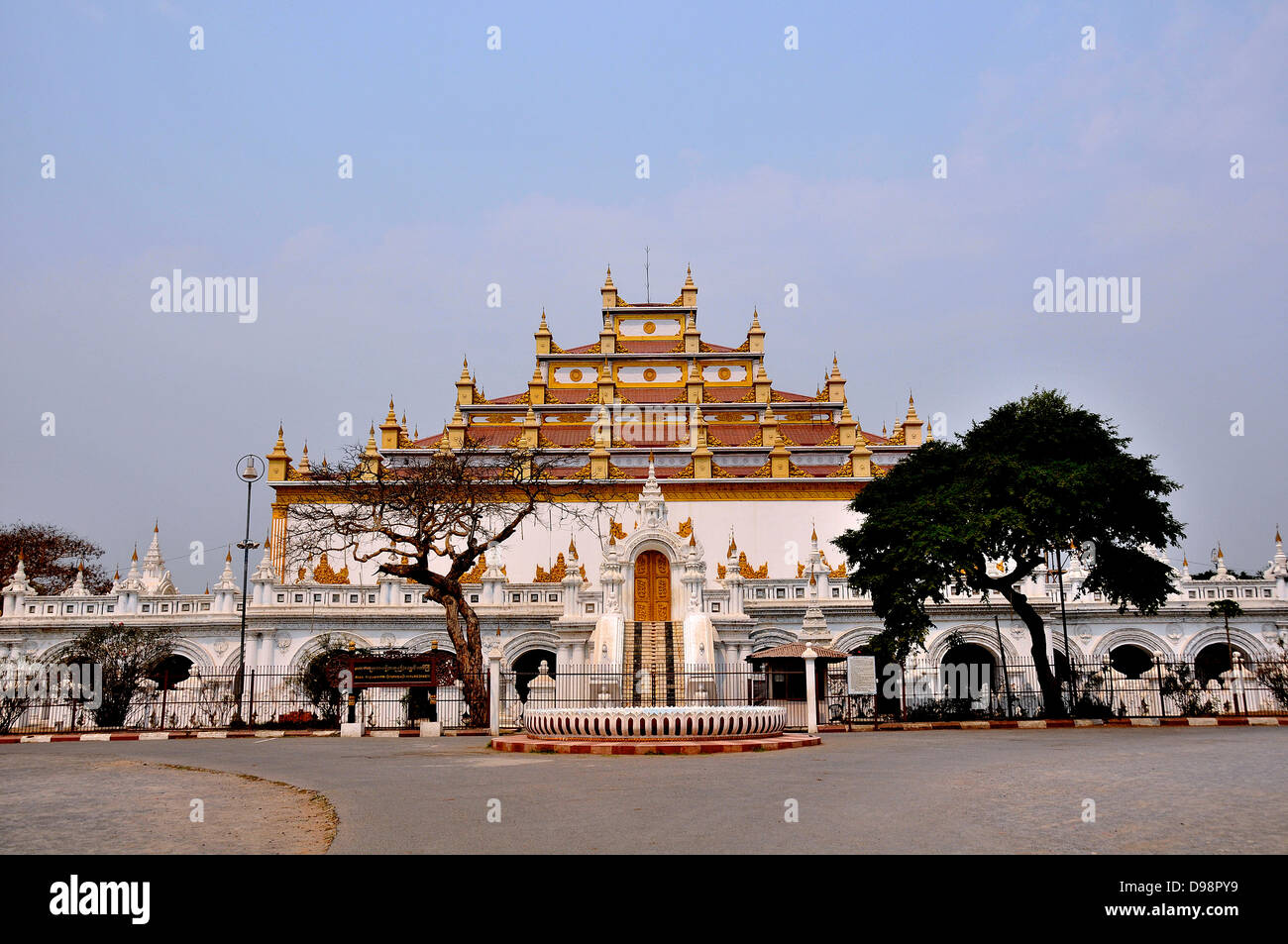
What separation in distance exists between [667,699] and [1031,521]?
389 inches

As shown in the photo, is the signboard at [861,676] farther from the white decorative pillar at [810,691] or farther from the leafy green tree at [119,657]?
the leafy green tree at [119,657]

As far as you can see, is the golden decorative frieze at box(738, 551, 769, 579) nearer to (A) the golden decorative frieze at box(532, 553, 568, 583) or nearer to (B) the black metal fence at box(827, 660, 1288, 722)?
(A) the golden decorative frieze at box(532, 553, 568, 583)

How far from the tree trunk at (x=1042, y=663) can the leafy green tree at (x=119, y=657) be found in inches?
894

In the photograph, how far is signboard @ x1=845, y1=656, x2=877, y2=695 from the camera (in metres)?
25.0

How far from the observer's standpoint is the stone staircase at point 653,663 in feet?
91.8

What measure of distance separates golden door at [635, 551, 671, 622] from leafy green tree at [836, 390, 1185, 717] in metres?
7.77

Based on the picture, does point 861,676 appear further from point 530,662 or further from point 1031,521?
point 530,662

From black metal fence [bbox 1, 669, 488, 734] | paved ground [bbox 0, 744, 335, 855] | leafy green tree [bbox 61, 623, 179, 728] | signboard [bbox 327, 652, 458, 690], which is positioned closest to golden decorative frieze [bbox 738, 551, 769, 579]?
black metal fence [bbox 1, 669, 488, 734]

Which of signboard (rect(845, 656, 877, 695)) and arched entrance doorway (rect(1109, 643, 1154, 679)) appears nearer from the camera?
signboard (rect(845, 656, 877, 695))

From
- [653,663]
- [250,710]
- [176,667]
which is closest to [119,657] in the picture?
[250,710]

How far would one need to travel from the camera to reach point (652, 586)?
3397 centimetres

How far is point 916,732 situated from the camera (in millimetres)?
23531

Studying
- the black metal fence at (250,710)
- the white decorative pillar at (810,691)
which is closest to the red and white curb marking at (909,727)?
the black metal fence at (250,710)
